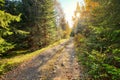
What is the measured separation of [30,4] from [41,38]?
592cm

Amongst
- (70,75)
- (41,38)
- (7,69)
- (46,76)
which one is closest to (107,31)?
(70,75)

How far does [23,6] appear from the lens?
88.6 ft

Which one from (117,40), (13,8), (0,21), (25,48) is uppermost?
(13,8)

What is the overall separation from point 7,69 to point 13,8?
12487mm

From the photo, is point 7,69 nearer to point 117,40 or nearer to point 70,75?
point 70,75

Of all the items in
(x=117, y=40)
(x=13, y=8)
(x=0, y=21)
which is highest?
(x=13, y=8)

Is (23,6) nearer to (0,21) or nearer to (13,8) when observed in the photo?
(13,8)

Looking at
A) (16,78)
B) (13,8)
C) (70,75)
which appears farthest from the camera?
(13,8)

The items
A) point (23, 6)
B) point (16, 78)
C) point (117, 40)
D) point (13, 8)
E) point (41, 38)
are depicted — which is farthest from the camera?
point (41, 38)

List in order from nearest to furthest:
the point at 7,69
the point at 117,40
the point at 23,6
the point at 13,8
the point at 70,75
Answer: the point at 117,40 → the point at 70,75 → the point at 7,69 → the point at 13,8 → the point at 23,6

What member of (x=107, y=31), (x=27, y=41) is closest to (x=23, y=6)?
(x=27, y=41)

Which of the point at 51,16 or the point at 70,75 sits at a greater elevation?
the point at 51,16

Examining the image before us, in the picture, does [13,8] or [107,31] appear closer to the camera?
[107,31]

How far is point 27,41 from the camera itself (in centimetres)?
2738
